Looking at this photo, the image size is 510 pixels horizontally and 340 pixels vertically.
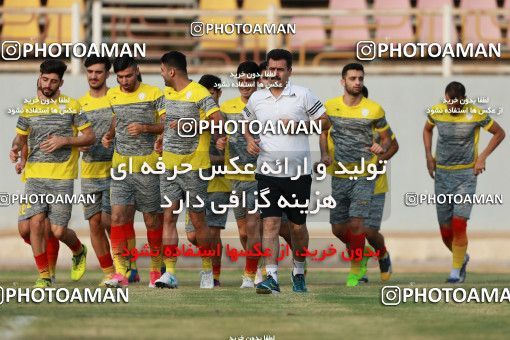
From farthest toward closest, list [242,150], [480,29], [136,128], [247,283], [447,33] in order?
[480,29] → [447,33] → [242,150] → [247,283] → [136,128]

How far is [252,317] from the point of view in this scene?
1318cm

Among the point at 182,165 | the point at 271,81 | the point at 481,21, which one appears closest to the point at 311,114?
the point at 271,81

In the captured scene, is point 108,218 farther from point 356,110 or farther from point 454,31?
point 454,31

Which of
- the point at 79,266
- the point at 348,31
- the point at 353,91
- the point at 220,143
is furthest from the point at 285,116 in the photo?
the point at 348,31

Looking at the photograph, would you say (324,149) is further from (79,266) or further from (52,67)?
(79,266)

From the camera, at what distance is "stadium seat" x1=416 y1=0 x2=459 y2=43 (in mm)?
29516

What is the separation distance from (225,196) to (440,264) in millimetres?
8412

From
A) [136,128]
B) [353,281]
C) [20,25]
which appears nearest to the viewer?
[136,128]

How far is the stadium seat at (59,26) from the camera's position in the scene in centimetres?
2820


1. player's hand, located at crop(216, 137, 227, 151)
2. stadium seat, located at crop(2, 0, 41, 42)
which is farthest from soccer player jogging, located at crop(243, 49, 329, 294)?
stadium seat, located at crop(2, 0, 41, 42)

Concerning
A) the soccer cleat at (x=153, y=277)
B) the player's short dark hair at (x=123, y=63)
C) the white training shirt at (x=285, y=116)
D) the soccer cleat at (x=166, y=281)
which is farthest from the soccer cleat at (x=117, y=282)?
the player's short dark hair at (x=123, y=63)

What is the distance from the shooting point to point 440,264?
2648 cm

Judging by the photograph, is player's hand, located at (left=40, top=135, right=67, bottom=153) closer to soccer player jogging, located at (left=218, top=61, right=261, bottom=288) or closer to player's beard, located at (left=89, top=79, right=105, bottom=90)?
player's beard, located at (left=89, top=79, right=105, bottom=90)

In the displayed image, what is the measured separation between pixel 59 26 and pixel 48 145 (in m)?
11.1
